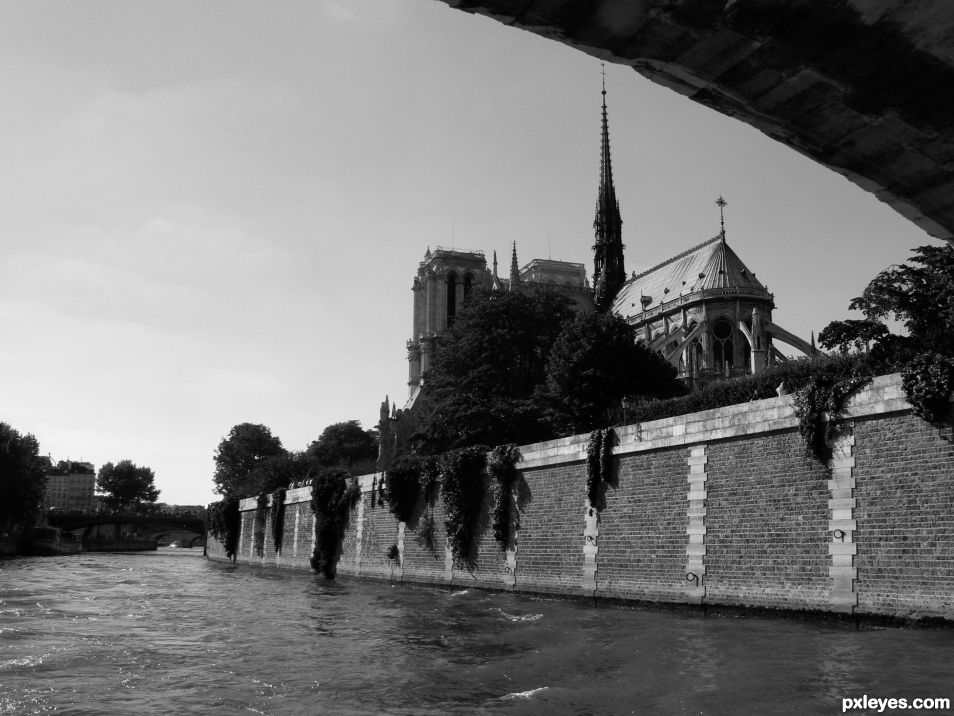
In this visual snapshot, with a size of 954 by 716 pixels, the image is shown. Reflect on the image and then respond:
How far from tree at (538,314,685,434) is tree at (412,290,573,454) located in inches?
108

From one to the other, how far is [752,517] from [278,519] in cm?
3137

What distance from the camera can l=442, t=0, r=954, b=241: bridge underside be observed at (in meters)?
2.76

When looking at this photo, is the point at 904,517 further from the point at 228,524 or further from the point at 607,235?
the point at 607,235

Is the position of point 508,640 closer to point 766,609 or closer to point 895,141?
point 766,609

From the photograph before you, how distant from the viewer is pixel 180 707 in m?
9.76

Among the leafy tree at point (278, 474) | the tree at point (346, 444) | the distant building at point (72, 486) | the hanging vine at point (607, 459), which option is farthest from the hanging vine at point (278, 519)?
the distant building at point (72, 486)

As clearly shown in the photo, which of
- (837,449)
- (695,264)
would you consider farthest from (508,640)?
(695,264)

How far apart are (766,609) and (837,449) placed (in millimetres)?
2936

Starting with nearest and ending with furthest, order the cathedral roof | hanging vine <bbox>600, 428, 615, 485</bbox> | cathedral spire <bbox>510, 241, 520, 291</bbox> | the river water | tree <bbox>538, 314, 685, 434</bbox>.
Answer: the river water < hanging vine <bbox>600, 428, 615, 485</bbox> < tree <bbox>538, 314, 685, 434</bbox> < the cathedral roof < cathedral spire <bbox>510, 241, 520, 291</bbox>

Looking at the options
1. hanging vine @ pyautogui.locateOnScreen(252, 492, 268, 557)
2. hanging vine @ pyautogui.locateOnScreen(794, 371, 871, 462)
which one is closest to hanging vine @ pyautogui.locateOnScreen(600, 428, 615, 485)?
hanging vine @ pyautogui.locateOnScreen(794, 371, 871, 462)

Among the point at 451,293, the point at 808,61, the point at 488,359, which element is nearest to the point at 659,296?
the point at 451,293

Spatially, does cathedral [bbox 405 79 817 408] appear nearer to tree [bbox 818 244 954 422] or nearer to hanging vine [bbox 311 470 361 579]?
hanging vine [bbox 311 470 361 579]

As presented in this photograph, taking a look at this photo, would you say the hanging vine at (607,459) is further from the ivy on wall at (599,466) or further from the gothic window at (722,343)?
the gothic window at (722,343)

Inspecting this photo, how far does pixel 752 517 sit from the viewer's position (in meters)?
16.2
